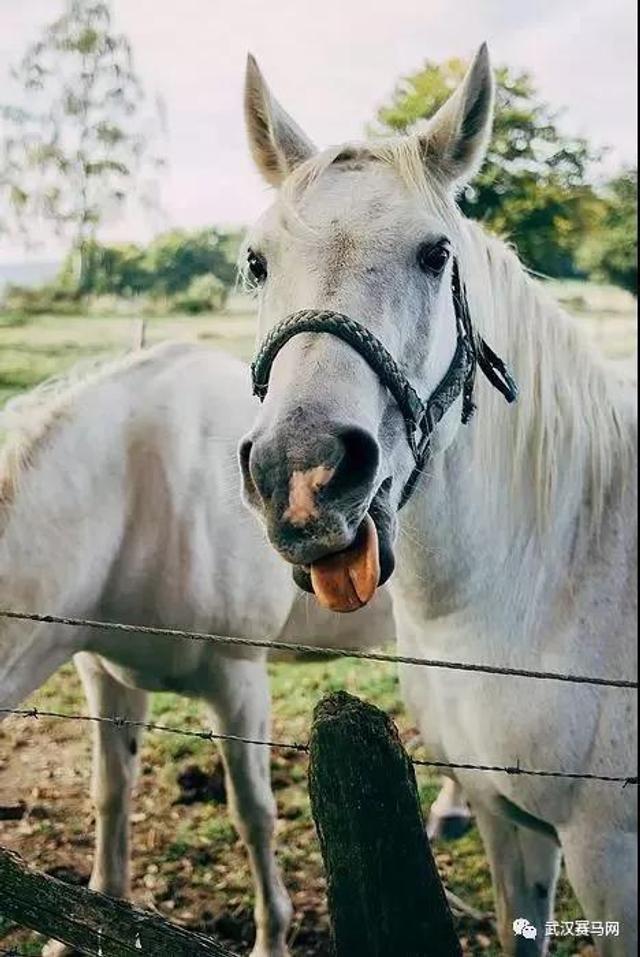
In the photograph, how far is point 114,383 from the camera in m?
2.55

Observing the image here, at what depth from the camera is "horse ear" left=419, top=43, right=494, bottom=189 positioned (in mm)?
1584

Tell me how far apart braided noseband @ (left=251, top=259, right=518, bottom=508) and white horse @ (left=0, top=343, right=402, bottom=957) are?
0.69m

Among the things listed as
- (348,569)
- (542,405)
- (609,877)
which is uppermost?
(542,405)

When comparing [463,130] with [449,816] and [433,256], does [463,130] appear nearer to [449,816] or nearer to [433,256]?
[433,256]

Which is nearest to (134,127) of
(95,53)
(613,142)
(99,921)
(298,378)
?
(95,53)

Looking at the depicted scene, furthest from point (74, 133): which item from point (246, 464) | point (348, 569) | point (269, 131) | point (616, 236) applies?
point (348, 569)

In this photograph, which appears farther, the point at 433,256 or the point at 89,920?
the point at 433,256

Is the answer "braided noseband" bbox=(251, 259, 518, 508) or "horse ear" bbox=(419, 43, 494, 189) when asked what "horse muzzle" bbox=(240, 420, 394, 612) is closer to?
"braided noseband" bbox=(251, 259, 518, 508)

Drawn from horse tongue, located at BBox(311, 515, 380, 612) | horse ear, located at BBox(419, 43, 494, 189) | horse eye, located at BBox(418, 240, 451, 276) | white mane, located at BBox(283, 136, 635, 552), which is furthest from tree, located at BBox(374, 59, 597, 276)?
horse tongue, located at BBox(311, 515, 380, 612)

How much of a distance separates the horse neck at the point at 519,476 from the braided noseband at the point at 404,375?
3.7 inches

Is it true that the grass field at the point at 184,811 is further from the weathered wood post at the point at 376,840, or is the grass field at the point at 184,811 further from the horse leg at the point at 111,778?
the weathered wood post at the point at 376,840

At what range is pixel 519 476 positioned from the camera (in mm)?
1935

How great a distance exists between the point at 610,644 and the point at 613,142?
3.04m

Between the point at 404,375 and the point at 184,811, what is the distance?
240 cm
